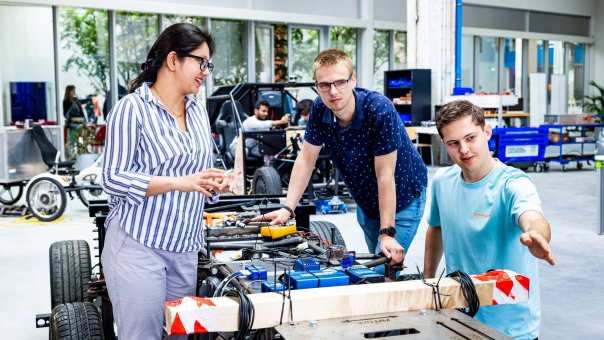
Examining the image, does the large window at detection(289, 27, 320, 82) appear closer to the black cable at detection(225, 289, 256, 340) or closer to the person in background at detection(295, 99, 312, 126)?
the person in background at detection(295, 99, 312, 126)

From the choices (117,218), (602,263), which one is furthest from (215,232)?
(602,263)

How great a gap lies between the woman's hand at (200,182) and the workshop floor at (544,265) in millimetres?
2295

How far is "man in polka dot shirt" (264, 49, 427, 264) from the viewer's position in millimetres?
2555

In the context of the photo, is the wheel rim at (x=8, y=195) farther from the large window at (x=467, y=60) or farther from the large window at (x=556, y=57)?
the large window at (x=556, y=57)

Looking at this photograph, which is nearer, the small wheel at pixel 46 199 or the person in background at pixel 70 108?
the small wheel at pixel 46 199

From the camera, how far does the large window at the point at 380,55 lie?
16.6 metres

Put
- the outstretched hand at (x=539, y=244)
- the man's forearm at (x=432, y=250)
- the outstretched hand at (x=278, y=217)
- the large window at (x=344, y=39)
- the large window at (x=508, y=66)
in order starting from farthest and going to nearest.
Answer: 1. the large window at (x=508, y=66)
2. the large window at (x=344, y=39)
3. the outstretched hand at (x=278, y=217)
4. the man's forearm at (x=432, y=250)
5. the outstretched hand at (x=539, y=244)

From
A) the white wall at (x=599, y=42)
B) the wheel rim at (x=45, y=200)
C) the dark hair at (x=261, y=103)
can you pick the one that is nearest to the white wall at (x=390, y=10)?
the dark hair at (x=261, y=103)

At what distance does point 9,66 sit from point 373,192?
32.6 feet

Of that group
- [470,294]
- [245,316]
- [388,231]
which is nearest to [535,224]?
[470,294]

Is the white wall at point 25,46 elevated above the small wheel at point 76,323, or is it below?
above

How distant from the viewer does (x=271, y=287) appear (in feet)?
6.37

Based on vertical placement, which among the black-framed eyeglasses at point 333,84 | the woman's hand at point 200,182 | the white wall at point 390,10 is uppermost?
the white wall at point 390,10

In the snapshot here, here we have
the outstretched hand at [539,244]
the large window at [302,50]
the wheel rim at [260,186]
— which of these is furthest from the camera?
the large window at [302,50]
